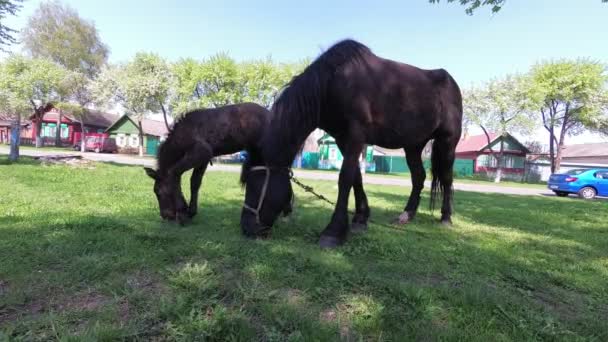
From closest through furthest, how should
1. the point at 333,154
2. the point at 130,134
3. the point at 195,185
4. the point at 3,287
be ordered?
1. the point at 3,287
2. the point at 195,185
3. the point at 333,154
4. the point at 130,134

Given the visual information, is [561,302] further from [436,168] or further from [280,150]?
[436,168]

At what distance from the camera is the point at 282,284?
280 centimetres

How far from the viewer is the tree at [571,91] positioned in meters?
31.1

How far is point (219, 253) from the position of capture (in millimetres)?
3404

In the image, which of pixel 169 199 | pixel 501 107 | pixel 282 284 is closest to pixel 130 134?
pixel 501 107

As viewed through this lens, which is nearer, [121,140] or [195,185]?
[195,185]

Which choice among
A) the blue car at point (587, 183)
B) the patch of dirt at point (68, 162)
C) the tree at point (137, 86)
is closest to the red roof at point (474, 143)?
the blue car at point (587, 183)

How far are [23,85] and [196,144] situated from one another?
14239 mm

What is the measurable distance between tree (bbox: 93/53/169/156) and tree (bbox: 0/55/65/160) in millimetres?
18269

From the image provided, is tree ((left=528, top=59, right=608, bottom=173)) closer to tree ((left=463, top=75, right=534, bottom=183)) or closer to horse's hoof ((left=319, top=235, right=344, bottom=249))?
tree ((left=463, top=75, right=534, bottom=183))

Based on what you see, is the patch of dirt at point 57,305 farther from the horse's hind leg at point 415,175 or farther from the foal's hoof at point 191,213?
the horse's hind leg at point 415,175

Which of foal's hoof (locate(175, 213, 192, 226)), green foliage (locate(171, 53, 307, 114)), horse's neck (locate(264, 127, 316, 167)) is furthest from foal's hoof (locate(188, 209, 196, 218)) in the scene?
green foliage (locate(171, 53, 307, 114))

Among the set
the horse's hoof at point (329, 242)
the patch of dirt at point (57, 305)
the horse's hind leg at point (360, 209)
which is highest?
the horse's hind leg at point (360, 209)

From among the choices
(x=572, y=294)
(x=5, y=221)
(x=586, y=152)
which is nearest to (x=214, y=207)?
(x=5, y=221)
